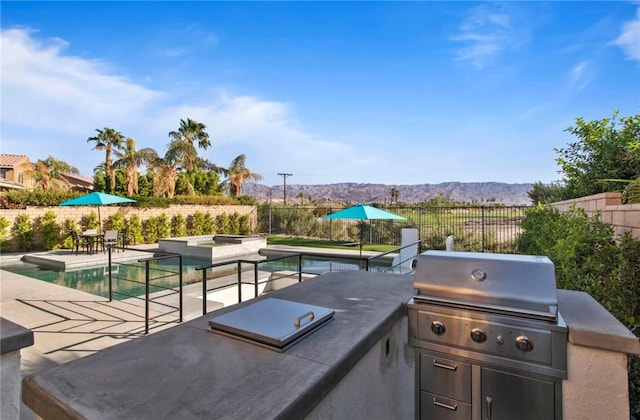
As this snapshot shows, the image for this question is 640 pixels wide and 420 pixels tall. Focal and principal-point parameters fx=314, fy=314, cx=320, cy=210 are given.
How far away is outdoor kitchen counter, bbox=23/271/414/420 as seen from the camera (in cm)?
90

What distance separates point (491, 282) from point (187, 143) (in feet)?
66.6

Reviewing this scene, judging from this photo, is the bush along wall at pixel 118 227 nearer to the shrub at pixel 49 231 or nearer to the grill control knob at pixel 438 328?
the shrub at pixel 49 231

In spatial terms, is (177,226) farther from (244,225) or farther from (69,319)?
(69,319)

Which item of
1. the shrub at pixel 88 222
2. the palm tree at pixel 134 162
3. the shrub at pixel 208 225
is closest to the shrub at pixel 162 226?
the shrub at pixel 208 225

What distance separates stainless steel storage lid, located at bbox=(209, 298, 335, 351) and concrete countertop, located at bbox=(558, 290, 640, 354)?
123cm

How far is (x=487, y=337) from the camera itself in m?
1.76

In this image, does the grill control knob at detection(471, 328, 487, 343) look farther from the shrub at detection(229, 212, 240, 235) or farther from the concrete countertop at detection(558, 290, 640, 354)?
the shrub at detection(229, 212, 240, 235)

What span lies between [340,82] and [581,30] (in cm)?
575

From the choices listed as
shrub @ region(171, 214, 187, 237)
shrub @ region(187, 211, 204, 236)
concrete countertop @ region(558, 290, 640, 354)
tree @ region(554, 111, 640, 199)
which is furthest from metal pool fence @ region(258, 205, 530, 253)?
concrete countertop @ region(558, 290, 640, 354)

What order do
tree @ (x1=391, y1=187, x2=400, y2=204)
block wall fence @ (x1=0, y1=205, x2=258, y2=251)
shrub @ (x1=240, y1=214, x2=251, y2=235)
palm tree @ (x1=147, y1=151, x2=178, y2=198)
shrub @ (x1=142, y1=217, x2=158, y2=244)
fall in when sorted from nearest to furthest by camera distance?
1. block wall fence @ (x1=0, y1=205, x2=258, y2=251)
2. shrub @ (x1=142, y1=217, x2=158, y2=244)
3. palm tree @ (x1=147, y1=151, x2=178, y2=198)
4. shrub @ (x1=240, y1=214, x2=251, y2=235)
5. tree @ (x1=391, y1=187, x2=400, y2=204)

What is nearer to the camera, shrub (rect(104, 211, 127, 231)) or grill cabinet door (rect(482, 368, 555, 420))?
grill cabinet door (rect(482, 368, 555, 420))

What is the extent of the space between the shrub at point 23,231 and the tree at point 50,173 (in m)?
13.0

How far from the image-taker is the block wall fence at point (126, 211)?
11.6 meters

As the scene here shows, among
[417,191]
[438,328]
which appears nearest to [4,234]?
[438,328]
